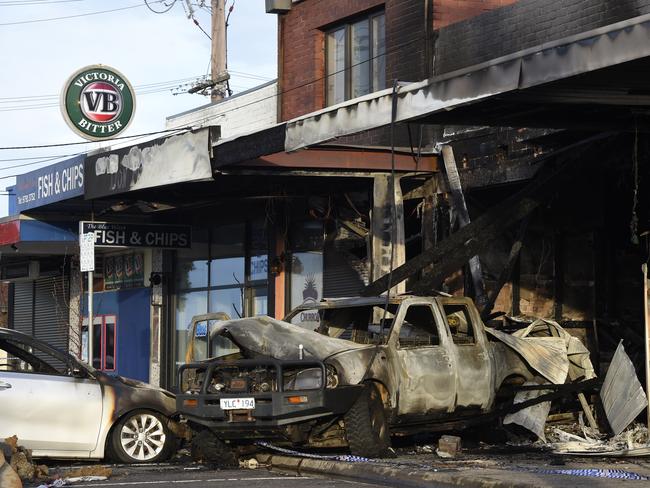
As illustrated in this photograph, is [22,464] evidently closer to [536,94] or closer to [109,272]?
[536,94]

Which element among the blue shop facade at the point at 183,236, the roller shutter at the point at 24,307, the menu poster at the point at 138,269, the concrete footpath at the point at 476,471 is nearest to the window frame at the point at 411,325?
the concrete footpath at the point at 476,471

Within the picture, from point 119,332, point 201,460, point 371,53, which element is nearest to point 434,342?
point 201,460

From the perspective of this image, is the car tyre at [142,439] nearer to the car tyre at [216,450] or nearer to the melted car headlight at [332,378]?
the car tyre at [216,450]

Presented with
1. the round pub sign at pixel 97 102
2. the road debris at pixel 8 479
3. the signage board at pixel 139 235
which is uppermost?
the round pub sign at pixel 97 102

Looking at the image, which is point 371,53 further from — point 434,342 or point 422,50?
point 434,342

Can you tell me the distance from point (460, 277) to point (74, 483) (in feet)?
26.8

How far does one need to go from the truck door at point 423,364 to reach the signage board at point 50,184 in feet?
30.3

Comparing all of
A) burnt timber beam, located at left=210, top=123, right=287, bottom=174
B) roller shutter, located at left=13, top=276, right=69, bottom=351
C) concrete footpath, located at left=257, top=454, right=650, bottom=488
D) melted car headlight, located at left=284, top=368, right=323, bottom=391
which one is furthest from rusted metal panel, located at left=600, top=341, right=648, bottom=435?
roller shutter, located at left=13, top=276, right=69, bottom=351

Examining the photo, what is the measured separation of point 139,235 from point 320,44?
4.75m

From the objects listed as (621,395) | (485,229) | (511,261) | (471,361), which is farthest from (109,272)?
(621,395)

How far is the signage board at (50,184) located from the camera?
2088 cm

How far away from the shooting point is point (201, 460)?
42.3 ft

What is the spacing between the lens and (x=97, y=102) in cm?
2330

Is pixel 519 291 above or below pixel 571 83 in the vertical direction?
below
